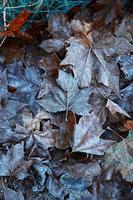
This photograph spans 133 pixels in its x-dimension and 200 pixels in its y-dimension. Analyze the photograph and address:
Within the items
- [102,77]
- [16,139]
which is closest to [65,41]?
[102,77]

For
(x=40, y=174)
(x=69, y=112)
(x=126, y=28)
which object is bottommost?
(x=40, y=174)

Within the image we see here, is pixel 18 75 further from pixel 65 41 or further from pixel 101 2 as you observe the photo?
pixel 101 2

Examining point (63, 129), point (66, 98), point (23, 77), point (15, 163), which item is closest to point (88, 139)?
point (63, 129)

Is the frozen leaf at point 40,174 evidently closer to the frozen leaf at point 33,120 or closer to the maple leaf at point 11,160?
the maple leaf at point 11,160

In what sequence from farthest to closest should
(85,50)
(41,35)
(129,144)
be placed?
(41,35) → (85,50) → (129,144)

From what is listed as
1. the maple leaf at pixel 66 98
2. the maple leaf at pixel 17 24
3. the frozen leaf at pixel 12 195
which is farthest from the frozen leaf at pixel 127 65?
the frozen leaf at pixel 12 195

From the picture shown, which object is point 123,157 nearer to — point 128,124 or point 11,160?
point 128,124
